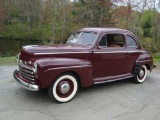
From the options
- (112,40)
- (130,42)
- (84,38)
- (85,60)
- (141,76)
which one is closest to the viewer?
(85,60)

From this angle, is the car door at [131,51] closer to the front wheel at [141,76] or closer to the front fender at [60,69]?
the front wheel at [141,76]

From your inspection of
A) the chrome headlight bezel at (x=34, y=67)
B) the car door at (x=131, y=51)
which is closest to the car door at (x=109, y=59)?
the car door at (x=131, y=51)

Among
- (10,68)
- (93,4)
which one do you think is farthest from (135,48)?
(93,4)

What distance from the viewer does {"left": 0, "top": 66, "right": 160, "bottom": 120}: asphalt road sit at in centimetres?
376

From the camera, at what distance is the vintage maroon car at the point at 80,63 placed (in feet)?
13.3

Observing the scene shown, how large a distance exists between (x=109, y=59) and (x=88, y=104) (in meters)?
1.46

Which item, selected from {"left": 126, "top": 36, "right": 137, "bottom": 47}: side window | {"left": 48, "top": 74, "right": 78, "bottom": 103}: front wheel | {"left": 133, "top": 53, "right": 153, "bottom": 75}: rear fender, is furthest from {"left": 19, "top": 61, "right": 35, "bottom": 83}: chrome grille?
{"left": 133, "top": 53, "right": 153, "bottom": 75}: rear fender

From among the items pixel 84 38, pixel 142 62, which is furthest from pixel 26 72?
pixel 142 62

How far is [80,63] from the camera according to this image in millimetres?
4477

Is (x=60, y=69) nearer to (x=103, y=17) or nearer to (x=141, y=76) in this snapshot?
(x=141, y=76)

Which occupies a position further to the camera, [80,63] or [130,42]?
[130,42]

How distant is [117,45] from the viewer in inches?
221

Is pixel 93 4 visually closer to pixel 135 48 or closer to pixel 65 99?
pixel 135 48

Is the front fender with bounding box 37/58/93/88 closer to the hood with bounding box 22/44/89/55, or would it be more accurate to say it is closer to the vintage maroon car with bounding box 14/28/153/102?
the vintage maroon car with bounding box 14/28/153/102
